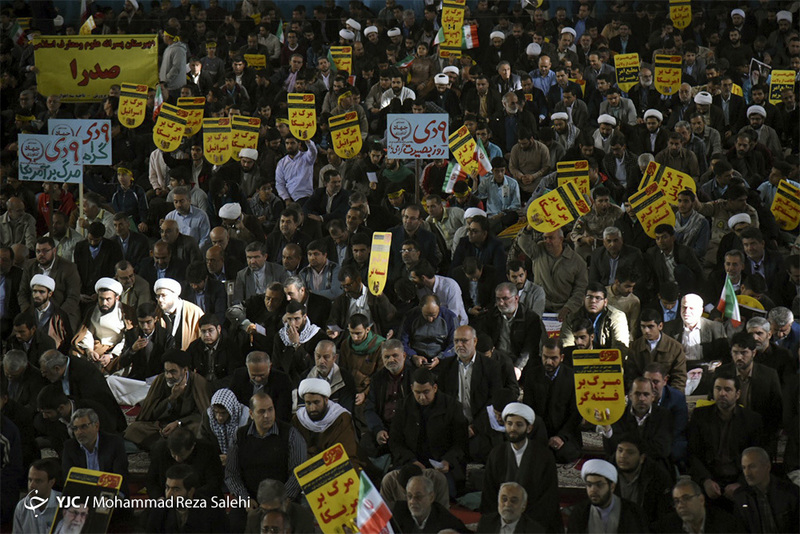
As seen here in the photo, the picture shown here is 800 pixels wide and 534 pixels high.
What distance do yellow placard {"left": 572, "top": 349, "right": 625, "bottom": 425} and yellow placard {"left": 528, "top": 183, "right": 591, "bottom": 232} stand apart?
2.85m

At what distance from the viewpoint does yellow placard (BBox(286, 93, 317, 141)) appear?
1366cm

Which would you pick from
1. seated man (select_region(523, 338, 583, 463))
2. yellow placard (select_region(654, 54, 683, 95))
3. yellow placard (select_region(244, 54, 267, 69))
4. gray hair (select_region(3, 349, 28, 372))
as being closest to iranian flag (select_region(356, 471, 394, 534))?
seated man (select_region(523, 338, 583, 463))

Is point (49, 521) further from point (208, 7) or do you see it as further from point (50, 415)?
point (208, 7)

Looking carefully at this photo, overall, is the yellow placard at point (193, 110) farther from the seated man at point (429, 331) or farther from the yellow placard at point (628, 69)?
the seated man at point (429, 331)

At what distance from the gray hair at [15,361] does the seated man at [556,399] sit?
12.3 feet

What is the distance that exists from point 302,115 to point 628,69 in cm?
500

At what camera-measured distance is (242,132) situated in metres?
13.7

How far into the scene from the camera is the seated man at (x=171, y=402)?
27.2 ft

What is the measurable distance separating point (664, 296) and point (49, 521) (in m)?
5.07

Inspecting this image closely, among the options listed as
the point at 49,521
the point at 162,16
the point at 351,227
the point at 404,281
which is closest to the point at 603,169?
the point at 351,227

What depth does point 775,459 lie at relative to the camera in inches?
313

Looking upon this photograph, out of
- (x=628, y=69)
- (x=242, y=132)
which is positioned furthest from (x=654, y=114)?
(x=242, y=132)

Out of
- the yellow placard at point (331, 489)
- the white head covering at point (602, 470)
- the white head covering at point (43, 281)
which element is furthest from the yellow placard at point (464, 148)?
the yellow placard at point (331, 489)

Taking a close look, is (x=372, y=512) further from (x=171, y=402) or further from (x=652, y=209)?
(x=652, y=209)
